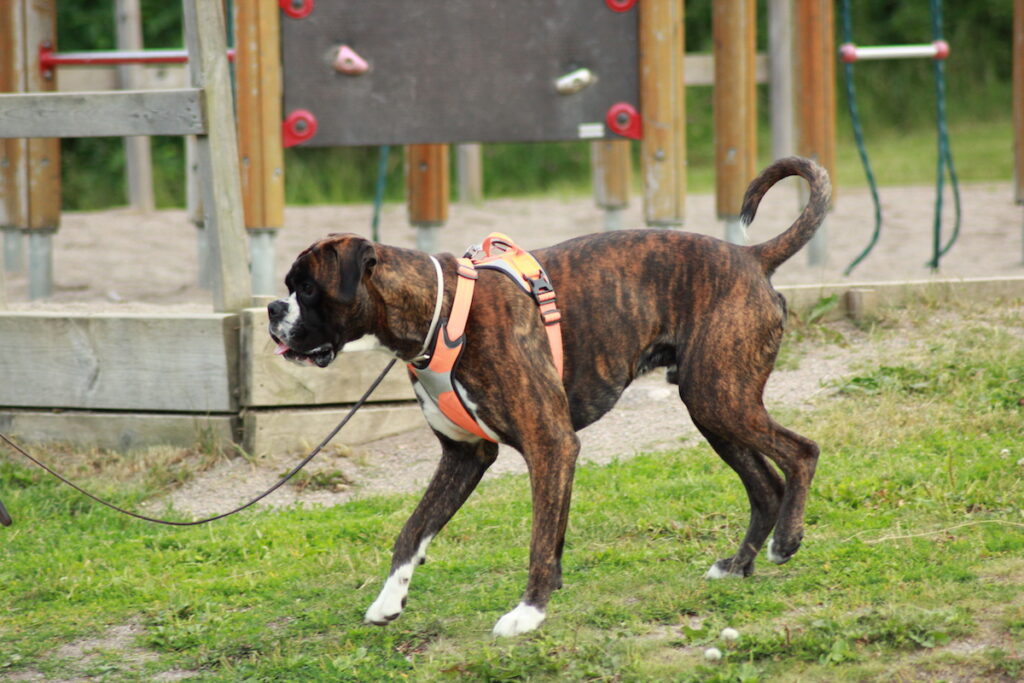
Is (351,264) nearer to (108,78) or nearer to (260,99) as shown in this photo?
(260,99)

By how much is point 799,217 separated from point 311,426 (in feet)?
9.21

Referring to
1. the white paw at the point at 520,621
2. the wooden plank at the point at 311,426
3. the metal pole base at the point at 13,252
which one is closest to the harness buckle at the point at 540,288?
the white paw at the point at 520,621

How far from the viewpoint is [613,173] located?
1034cm

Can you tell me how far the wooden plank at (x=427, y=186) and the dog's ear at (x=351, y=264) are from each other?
222 inches

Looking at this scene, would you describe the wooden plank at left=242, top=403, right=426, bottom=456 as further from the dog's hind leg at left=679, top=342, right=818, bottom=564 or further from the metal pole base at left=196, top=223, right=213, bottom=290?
the metal pole base at left=196, top=223, right=213, bottom=290

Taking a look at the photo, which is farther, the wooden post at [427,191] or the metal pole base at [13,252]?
the metal pole base at [13,252]

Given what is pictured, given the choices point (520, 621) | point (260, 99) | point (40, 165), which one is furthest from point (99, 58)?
point (520, 621)

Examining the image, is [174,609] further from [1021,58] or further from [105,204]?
[105,204]

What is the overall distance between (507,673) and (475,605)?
647mm

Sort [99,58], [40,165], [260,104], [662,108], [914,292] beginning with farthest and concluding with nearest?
[99,58] < [40,165] < [914,292] < [662,108] < [260,104]

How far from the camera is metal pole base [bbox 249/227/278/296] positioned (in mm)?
7113

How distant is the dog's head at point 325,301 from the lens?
12.8 ft

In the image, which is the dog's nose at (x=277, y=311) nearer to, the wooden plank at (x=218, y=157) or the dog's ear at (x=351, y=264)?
the dog's ear at (x=351, y=264)

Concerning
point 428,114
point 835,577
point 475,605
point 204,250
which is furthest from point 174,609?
point 204,250
